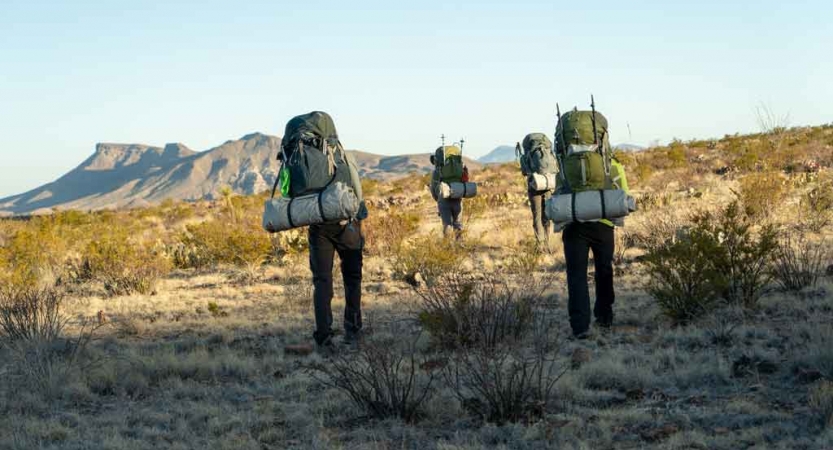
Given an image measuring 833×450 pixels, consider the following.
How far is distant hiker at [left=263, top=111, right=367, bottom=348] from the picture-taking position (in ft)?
22.0

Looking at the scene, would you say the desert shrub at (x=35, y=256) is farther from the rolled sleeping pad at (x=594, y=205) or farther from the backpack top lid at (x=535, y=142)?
the rolled sleeping pad at (x=594, y=205)

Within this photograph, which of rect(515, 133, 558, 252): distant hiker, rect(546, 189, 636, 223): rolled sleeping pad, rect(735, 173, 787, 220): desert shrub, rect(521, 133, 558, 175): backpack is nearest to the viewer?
rect(546, 189, 636, 223): rolled sleeping pad

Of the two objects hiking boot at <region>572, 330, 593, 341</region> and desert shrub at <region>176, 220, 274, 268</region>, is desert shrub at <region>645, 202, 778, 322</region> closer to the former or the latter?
hiking boot at <region>572, 330, 593, 341</region>

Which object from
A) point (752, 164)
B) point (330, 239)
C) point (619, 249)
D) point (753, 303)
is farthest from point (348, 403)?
point (752, 164)

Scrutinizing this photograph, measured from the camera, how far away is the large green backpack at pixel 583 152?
267 inches

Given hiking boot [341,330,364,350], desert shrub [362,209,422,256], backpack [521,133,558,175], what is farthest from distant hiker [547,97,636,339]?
desert shrub [362,209,422,256]

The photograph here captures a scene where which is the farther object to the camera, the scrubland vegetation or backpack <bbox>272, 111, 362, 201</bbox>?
backpack <bbox>272, 111, 362, 201</bbox>

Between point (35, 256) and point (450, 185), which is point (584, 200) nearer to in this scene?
point (450, 185)

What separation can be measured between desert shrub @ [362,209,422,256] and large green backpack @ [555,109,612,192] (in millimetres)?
7007

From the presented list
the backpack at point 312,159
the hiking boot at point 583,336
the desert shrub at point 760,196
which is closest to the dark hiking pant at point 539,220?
the desert shrub at point 760,196

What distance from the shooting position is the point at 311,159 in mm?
6812

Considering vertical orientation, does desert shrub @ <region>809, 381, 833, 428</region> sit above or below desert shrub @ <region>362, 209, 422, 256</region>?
below

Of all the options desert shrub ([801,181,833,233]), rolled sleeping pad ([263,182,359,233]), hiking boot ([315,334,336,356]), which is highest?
rolled sleeping pad ([263,182,359,233])

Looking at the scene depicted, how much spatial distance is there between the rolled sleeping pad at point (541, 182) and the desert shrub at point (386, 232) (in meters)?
2.90
